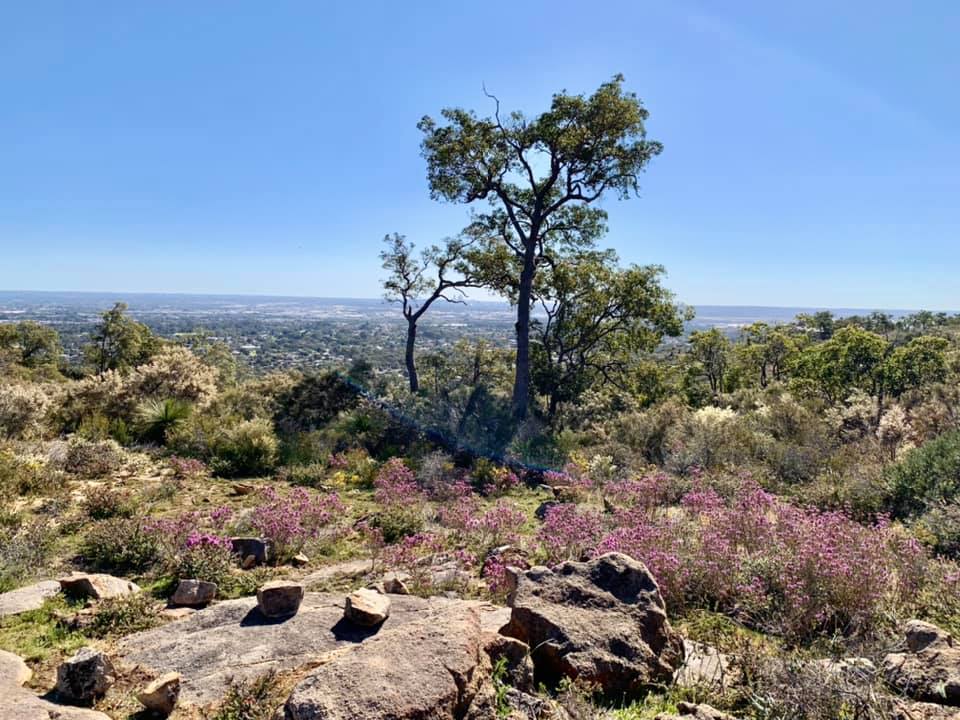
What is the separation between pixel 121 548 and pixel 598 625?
5041mm

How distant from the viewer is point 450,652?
2.65m

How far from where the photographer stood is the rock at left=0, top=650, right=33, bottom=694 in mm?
3139

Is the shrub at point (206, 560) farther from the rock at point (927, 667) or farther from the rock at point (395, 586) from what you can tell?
the rock at point (927, 667)

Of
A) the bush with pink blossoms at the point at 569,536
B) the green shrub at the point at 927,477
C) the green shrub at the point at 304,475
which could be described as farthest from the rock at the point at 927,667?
the green shrub at the point at 304,475

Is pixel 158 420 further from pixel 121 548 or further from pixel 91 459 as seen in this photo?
pixel 121 548

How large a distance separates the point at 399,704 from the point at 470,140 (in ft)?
47.6

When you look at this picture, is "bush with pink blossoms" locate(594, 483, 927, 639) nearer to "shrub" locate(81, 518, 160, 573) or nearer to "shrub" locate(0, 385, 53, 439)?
"shrub" locate(81, 518, 160, 573)

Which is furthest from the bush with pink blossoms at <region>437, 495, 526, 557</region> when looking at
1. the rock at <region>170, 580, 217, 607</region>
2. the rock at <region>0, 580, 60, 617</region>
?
the rock at <region>0, 580, 60, 617</region>

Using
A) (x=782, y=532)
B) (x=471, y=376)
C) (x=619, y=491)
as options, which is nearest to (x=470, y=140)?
(x=471, y=376)

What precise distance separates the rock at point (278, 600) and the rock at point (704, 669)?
282 centimetres

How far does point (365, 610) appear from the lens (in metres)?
3.63

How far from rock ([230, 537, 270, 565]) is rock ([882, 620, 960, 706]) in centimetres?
545

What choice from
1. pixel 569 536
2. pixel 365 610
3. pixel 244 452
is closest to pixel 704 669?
pixel 569 536

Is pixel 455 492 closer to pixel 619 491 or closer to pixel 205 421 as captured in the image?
pixel 619 491
